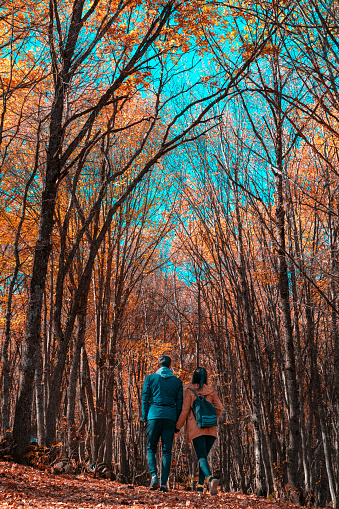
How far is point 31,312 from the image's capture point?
220 inches

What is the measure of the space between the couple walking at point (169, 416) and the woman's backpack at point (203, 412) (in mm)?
58

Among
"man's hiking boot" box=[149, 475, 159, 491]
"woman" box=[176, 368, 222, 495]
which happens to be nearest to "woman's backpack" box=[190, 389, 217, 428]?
"woman" box=[176, 368, 222, 495]

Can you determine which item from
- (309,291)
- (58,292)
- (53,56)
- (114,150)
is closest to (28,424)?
(58,292)

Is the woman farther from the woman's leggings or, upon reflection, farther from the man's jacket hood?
the man's jacket hood

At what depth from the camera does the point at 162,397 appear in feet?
16.2

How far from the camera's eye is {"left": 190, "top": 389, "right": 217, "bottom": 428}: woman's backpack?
5.09 m

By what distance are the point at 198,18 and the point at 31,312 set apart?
487 cm

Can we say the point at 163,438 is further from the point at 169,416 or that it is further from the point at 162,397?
the point at 162,397

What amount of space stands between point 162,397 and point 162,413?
18 cm

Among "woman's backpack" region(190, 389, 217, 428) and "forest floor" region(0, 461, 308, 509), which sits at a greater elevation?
"woman's backpack" region(190, 389, 217, 428)

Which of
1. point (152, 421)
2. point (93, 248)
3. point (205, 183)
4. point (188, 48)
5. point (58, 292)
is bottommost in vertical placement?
point (152, 421)

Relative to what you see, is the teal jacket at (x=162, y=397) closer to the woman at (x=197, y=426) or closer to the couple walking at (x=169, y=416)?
the couple walking at (x=169, y=416)

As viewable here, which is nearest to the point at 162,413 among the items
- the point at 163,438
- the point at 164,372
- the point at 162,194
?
the point at 163,438

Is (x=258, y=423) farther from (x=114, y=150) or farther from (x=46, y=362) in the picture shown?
(x=114, y=150)
